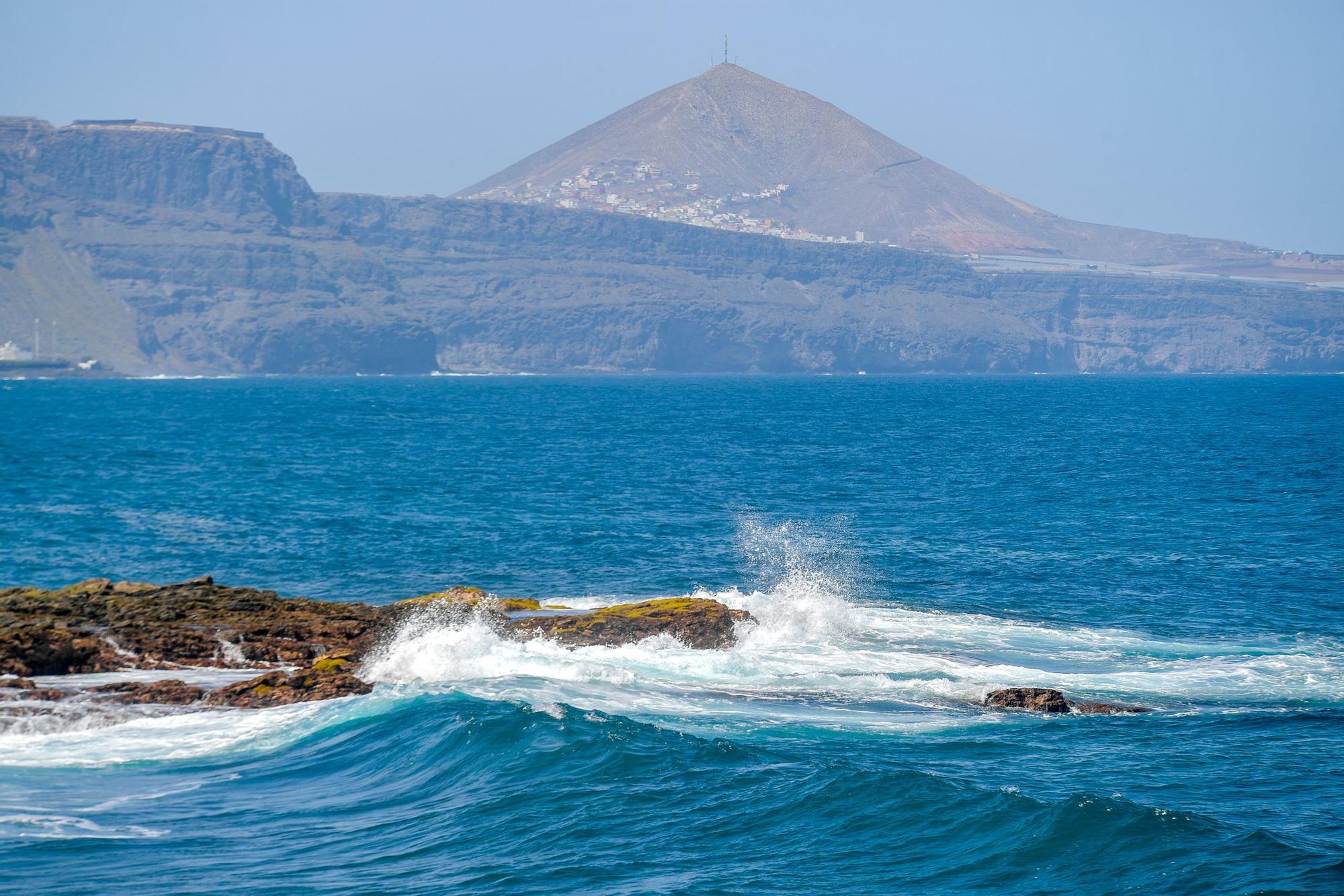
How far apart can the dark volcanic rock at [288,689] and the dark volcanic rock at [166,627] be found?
1.85m

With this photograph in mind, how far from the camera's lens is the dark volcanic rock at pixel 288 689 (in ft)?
68.9

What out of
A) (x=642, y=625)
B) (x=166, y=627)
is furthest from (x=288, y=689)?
(x=642, y=625)

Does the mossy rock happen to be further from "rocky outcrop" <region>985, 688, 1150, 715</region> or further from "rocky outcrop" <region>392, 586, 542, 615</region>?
"rocky outcrop" <region>985, 688, 1150, 715</region>

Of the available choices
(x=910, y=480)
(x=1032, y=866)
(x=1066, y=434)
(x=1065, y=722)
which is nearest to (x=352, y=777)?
(x=1032, y=866)

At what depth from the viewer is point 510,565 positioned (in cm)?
3716

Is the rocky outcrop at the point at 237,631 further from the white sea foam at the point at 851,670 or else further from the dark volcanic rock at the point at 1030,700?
the dark volcanic rock at the point at 1030,700

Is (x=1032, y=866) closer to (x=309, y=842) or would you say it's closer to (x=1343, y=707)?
(x=309, y=842)

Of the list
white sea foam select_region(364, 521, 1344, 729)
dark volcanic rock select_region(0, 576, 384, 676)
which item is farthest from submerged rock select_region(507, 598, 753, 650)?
dark volcanic rock select_region(0, 576, 384, 676)

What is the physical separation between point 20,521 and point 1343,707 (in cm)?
4268

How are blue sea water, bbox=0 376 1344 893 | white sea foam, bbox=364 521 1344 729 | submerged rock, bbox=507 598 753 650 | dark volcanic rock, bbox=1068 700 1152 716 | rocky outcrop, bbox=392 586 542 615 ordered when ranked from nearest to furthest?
1. blue sea water, bbox=0 376 1344 893
2. dark volcanic rock, bbox=1068 700 1152 716
3. white sea foam, bbox=364 521 1344 729
4. submerged rock, bbox=507 598 753 650
5. rocky outcrop, bbox=392 586 542 615

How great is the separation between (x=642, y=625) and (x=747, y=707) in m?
5.24

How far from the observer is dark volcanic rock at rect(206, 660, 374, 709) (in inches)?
827

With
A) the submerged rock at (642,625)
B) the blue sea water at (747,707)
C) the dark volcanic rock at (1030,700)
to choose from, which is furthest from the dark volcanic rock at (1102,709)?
the submerged rock at (642,625)

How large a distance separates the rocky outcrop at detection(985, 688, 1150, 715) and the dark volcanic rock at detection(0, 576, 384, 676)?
11600 millimetres
